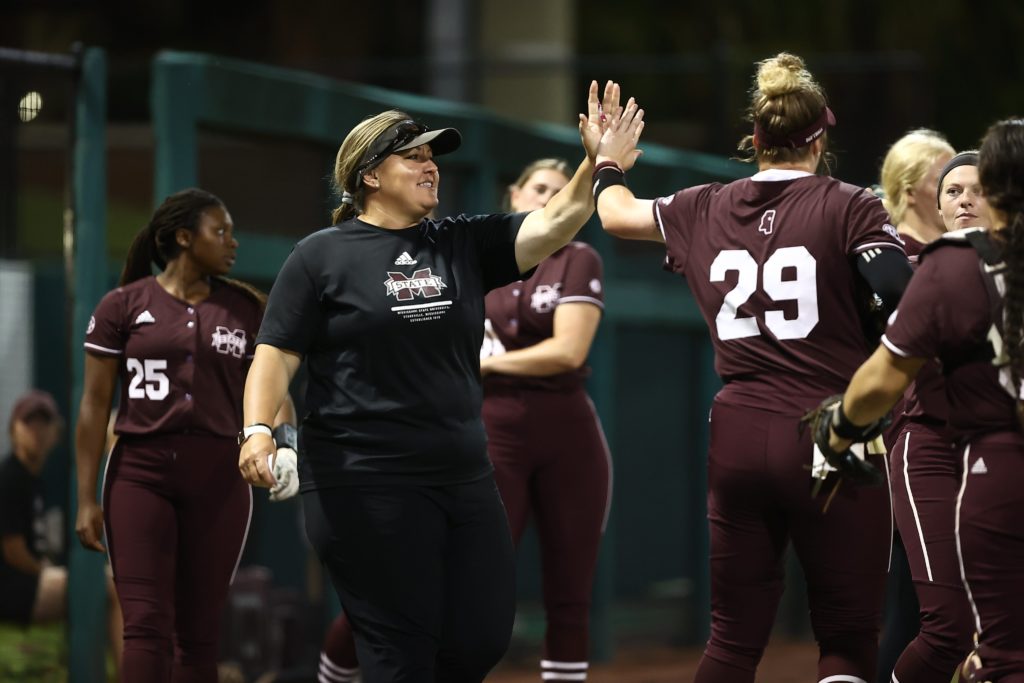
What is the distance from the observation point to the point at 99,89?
7738 millimetres

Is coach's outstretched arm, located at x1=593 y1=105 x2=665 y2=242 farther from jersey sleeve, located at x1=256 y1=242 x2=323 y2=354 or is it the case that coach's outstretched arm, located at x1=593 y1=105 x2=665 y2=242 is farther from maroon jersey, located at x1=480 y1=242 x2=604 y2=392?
maroon jersey, located at x1=480 y1=242 x2=604 y2=392

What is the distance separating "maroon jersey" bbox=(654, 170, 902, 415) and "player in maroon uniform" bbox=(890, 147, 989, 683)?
50cm

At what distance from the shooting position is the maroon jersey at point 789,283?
16.4 ft

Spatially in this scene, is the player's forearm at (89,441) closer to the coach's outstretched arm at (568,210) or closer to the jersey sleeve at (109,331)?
the jersey sleeve at (109,331)

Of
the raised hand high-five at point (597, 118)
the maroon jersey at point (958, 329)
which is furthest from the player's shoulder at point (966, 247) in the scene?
the raised hand high-five at point (597, 118)

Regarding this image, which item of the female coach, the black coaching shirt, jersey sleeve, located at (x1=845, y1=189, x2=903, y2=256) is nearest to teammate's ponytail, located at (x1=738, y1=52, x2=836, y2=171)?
jersey sleeve, located at (x1=845, y1=189, x2=903, y2=256)

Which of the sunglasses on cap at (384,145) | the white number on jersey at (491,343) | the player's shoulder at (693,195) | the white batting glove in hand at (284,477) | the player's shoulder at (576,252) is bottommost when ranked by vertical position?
the white batting glove in hand at (284,477)

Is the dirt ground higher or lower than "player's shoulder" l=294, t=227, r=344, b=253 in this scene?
lower

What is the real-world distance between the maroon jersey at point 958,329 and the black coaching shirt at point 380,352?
1300 millimetres

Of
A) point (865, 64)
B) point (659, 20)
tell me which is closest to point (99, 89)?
point (865, 64)

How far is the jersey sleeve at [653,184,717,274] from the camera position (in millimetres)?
5277

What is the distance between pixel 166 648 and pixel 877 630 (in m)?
2.44

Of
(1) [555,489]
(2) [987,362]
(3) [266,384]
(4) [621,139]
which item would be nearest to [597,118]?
(4) [621,139]

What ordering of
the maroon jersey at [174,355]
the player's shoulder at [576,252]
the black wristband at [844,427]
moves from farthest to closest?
the player's shoulder at [576,252] → the maroon jersey at [174,355] → the black wristband at [844,427]
